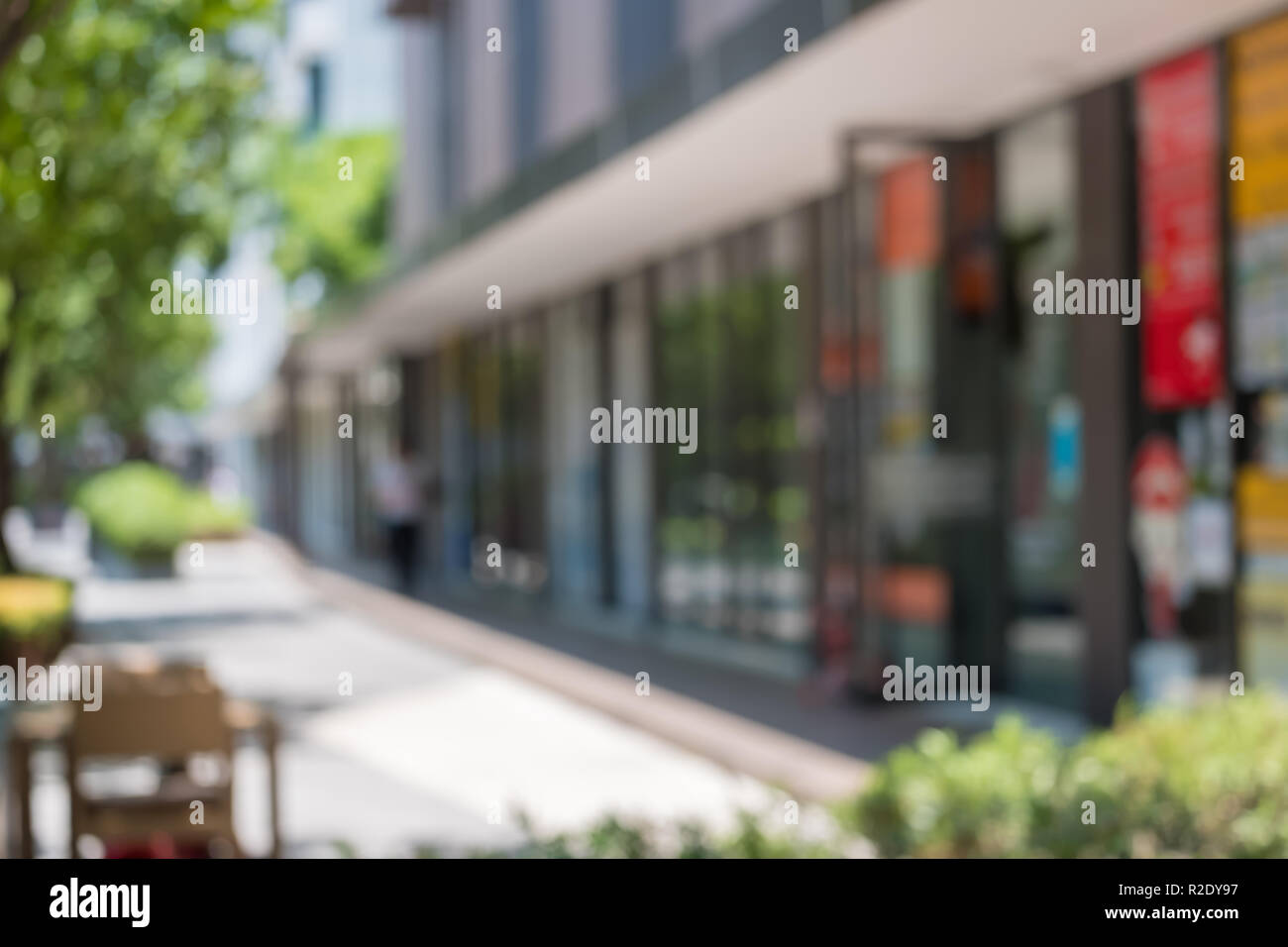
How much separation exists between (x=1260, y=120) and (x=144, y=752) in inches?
245

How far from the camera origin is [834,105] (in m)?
10.2

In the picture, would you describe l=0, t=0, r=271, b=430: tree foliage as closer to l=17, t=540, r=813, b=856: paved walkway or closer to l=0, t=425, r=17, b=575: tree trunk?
l=0, t=425, r=17, b=575: tree trunk

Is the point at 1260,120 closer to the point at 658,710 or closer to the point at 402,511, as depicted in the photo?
the point at 658,710

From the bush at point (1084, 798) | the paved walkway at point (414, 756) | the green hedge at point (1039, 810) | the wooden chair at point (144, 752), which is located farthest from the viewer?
the paved walkway at point (414, 756)

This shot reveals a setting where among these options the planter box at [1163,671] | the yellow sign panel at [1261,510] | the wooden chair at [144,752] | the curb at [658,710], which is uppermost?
the yellow sign panel at [1261,510]

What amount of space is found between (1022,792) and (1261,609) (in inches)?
183

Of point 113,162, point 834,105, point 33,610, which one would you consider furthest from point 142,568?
point 834,105

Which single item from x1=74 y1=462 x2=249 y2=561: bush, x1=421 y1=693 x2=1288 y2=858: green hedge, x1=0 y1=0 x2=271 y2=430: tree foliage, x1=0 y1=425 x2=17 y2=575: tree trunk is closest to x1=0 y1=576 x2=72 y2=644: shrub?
x1=0 y1=0 x2=271 y2=430: tree foliage

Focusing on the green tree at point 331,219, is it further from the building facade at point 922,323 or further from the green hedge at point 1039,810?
the green hedge at point 1039,810

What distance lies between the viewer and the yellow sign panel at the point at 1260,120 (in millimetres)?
8391

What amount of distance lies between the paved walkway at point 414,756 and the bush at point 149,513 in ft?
33.4

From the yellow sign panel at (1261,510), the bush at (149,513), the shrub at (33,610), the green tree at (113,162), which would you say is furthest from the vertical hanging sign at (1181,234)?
the bush at (149,513)

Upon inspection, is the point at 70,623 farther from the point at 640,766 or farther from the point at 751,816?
the point at 751,816

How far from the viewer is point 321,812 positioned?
862 centimetres
